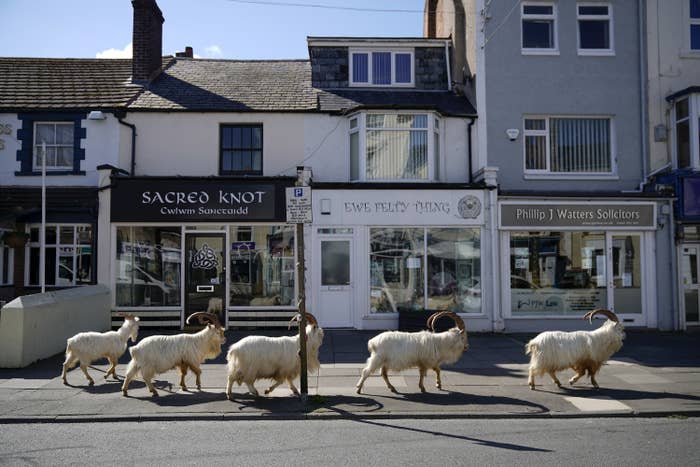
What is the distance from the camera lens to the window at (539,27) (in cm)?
1641

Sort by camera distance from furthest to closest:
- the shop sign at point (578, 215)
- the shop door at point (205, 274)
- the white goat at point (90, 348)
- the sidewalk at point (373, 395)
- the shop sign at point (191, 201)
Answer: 1. the shop sign at point (578, 215)
2. the shop door at point (205, 274)
3. the shop sign at point (191, 201)
4. the white goat at point (90, 348)
5. the sidewalk at point (373, 395)

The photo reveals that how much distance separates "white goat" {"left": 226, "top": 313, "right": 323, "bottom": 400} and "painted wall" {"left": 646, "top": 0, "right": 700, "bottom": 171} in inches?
495

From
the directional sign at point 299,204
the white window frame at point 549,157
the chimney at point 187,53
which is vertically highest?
the chimney at point 187,53

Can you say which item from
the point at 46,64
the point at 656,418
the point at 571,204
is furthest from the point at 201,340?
the point at 46,64

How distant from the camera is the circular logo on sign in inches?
597

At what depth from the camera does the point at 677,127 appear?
630 inches

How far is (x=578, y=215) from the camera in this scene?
50.3ft

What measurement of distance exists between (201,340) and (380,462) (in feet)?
13.9

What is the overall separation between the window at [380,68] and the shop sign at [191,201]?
5304 mm

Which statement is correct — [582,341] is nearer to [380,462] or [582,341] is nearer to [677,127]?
[380,462]

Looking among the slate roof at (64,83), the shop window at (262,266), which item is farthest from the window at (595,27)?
the slate roof at (64,83)

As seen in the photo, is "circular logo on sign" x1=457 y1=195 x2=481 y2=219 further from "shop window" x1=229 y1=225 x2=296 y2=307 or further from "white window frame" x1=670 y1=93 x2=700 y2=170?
"white window frame" x1=670 y1=93 x2=700 y2=170

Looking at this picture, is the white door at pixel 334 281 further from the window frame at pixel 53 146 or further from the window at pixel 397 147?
the window frame at pixel 53 146

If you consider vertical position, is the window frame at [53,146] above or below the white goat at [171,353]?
above
